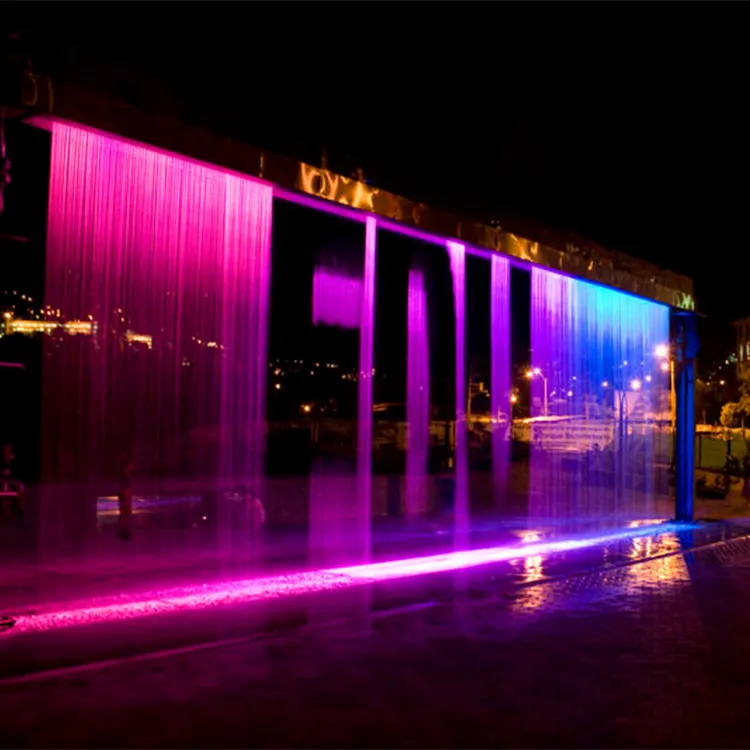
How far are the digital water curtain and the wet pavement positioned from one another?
4829mm

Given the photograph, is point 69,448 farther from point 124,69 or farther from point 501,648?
point 501,648

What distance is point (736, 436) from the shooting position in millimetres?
32656

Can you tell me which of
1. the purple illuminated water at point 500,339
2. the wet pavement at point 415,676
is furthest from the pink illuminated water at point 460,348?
the wet pavement at point 415,676

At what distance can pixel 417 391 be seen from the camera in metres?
16.5

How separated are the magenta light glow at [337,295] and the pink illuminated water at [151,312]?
11.4 ft

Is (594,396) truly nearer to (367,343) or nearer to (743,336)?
(367,343)

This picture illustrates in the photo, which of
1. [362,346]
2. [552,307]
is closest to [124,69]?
[362,346]

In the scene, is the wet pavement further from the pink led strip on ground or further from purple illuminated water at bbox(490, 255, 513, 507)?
purple illuminated water at bbox(490, 255, 513, 507)

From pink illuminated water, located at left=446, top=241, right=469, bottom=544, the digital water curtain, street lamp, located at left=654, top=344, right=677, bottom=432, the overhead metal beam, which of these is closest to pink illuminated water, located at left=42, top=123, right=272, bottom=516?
the overhead metal beam

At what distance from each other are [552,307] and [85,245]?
704 cm

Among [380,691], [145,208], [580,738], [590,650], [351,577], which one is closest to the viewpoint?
[580,738]

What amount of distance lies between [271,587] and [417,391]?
333 inches

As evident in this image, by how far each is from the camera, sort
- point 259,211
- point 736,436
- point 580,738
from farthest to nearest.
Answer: point 736,436, point 259,211, point 580,738

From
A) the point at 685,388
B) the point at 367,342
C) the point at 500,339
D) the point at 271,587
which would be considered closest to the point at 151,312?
the point at 271,587
